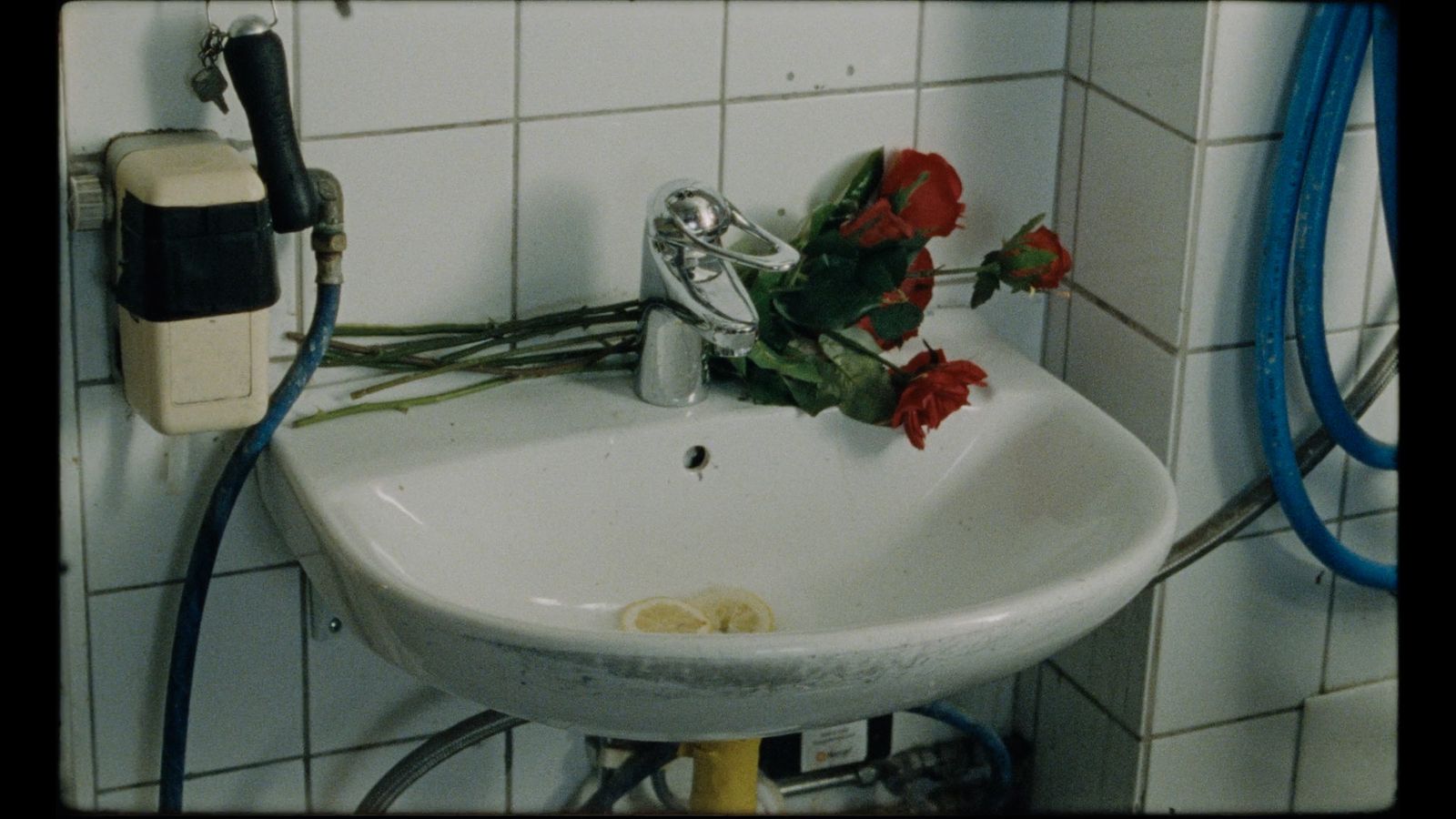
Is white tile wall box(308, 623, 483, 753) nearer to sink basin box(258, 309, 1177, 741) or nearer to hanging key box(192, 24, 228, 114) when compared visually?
sink basin box(258, 309, 1177, 741)

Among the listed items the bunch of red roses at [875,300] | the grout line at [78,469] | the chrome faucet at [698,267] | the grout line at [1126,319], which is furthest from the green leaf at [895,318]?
the grout line at [78,469]

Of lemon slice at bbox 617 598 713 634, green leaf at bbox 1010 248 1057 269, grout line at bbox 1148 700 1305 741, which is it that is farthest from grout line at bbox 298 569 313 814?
grout line at bbox 1148 700 1305 741

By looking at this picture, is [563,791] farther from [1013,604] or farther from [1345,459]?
[1345,459]

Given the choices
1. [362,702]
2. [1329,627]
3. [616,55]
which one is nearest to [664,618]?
[362,702]

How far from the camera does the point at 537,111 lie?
131 cm

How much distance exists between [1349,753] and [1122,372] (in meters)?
0.42

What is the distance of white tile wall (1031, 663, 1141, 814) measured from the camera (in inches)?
61.7

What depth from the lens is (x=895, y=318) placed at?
134cm

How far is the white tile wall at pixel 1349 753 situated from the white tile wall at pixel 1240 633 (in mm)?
40

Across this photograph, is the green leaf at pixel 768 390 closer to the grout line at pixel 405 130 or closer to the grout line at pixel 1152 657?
the grout line at pixel 405 130

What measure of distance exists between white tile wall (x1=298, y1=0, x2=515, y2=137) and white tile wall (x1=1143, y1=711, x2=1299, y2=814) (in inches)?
29.5

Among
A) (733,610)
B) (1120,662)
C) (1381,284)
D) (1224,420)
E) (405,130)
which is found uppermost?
(405,130)

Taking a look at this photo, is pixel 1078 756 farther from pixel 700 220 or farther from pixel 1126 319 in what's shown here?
pixel 700 220

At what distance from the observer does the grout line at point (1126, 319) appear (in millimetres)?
1425
